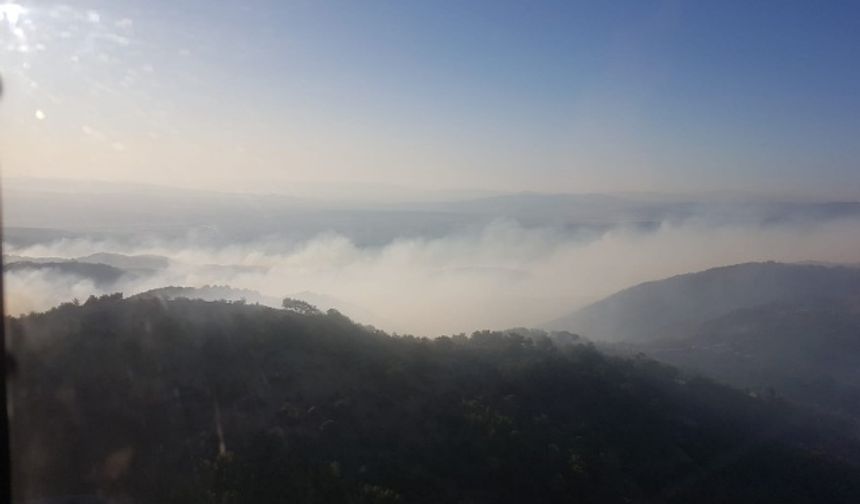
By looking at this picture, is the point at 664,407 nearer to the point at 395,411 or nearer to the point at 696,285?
the point at 395,411

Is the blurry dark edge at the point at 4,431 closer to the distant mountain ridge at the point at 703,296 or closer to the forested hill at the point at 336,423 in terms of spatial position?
the forested hill at the point at 336,423

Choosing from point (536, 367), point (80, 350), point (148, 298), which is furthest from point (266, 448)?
point (536, 367)

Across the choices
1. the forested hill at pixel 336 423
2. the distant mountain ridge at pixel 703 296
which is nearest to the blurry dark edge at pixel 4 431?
the forested hill at pixel 336 423

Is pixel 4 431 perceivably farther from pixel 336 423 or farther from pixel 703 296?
pixel 703 296

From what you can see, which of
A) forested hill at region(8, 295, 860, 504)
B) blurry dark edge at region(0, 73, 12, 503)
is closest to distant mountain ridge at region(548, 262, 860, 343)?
forested hill at region(8, 295, 860, 504)

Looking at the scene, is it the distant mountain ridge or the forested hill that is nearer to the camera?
the forested hill

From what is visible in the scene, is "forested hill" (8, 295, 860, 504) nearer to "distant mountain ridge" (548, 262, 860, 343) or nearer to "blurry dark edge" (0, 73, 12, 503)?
"blurry dark edge" (0, 73, 12, 503)

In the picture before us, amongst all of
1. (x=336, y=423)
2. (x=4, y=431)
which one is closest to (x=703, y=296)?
(x=336, y=423)

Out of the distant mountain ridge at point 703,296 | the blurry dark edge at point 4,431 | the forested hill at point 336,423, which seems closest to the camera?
the blurry dark edge at point 4,431
